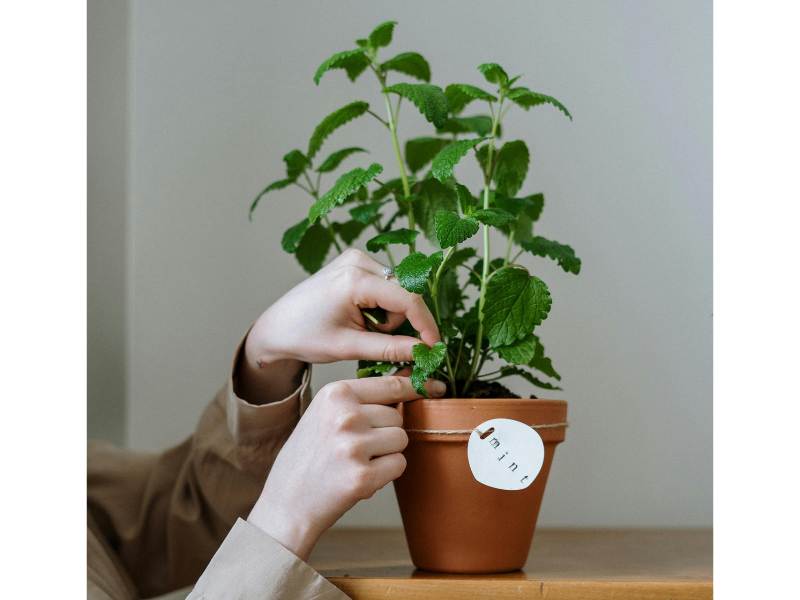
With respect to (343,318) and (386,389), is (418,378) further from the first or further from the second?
(343,318)

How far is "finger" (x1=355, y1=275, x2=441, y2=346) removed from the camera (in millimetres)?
928

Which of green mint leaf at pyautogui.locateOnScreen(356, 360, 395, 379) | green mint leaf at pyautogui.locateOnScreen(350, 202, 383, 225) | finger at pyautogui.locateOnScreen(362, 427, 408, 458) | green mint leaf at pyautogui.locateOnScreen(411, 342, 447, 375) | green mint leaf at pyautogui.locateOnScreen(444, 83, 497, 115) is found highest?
green mint leaf at pyautogui.locateOnScreen(444, 83, 497, 115)

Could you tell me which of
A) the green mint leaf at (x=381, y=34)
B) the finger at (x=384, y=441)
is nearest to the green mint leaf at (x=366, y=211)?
the green mint leaf at (x=381, y=34)

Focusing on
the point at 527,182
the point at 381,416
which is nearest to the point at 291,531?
the point at 381,416

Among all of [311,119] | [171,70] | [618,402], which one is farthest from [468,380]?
[171,70]

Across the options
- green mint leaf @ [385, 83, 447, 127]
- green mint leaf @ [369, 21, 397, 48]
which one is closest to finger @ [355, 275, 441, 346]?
green mint leaf @ [385, 83, 447, 127]

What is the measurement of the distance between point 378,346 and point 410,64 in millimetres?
407

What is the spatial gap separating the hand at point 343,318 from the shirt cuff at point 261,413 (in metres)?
0.08

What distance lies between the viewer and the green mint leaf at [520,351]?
0.91 meters

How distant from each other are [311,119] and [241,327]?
47cm

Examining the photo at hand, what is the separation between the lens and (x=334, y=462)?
868 mm

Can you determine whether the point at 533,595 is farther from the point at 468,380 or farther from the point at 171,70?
the point at 171,70

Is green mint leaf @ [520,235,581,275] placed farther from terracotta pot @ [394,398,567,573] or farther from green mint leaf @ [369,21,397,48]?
green mint leaf @ [369,21,397,48]

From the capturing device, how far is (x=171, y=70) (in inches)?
64.8
